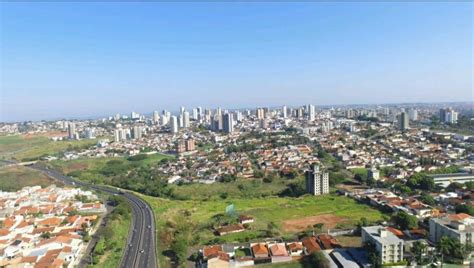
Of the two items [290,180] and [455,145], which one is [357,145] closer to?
[455,145]

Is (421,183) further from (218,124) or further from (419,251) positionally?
(218,124)

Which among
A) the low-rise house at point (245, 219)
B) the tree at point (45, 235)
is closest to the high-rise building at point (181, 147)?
the low-rise house at point (245, 219)

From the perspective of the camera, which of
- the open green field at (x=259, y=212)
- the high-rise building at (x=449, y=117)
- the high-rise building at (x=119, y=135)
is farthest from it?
the high-rise building at (x=449, y=117)

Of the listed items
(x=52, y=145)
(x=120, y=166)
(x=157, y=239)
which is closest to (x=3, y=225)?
(x=157, y=239)

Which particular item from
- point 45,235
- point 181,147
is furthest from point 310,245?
point 181,147

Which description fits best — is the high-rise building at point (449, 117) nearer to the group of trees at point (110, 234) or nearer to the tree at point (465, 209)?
the tree at point (465, 209)
